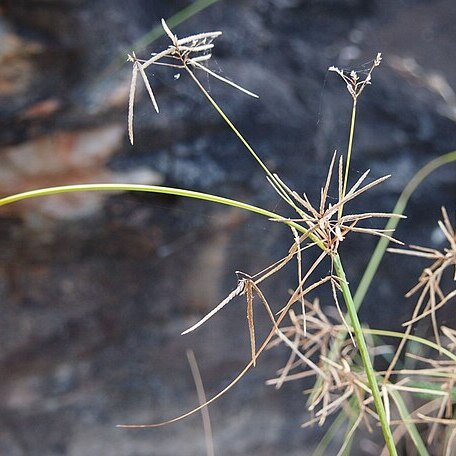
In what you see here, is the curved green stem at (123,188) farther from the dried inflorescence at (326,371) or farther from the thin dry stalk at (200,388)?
the thin dry stalk at (200,388)

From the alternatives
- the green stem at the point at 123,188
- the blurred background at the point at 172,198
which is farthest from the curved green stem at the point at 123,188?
the blurred background at the point at 172,198

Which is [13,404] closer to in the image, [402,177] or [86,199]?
[86,199]

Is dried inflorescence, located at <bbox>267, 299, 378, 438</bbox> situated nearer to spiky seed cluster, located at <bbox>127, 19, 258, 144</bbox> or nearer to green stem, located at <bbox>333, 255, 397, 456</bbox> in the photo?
green stem, located at <bbox>333, 255, 397, 456</bbox>

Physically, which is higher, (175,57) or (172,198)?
(175,57)

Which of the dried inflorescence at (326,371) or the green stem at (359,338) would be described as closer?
the green stem at (359,338)

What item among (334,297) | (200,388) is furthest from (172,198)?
(334,297)

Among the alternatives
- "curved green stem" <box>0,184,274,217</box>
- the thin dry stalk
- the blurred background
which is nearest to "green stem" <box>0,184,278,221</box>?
"curved green stem" <box>0,184,274,217</box>

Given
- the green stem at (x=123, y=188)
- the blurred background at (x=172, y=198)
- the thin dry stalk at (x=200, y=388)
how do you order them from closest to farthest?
the green stem at (x=123, y=188), the blurred background at (x=172, y=198), the thin dry stalk at (x=200, y=388)

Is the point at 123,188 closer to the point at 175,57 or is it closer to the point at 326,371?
the point at 175,57
